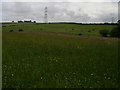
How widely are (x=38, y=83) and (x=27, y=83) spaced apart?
0.54 m

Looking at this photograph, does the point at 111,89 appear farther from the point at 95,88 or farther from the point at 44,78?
the point at 44,78

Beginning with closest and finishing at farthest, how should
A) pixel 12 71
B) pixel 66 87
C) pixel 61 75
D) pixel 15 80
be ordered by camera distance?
pixel 66 87 < pixel 15 80 < pixel 61 75 < pixel 12 71

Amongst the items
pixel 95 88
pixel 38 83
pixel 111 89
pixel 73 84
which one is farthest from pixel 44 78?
pixel 111 89

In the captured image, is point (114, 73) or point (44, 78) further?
point (114, 73)

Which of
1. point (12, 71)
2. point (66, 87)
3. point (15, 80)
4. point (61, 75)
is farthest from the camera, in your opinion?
point (12, 71)

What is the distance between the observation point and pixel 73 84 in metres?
9.20

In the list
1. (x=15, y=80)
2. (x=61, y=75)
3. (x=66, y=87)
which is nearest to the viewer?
(x=66, y=87)

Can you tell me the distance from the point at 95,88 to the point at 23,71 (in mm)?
4877

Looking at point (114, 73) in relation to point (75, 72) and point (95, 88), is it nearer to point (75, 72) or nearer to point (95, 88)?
point (75, 72)

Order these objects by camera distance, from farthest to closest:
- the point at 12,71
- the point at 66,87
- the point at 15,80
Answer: the point at 12,71 < the point at 15,80 < the point at 66,87

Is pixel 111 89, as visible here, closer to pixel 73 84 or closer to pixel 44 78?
pixel 73 84

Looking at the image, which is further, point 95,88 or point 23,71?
point 23,71

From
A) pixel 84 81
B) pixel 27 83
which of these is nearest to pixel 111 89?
pixel 84 81

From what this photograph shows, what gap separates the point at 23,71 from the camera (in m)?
11.7
